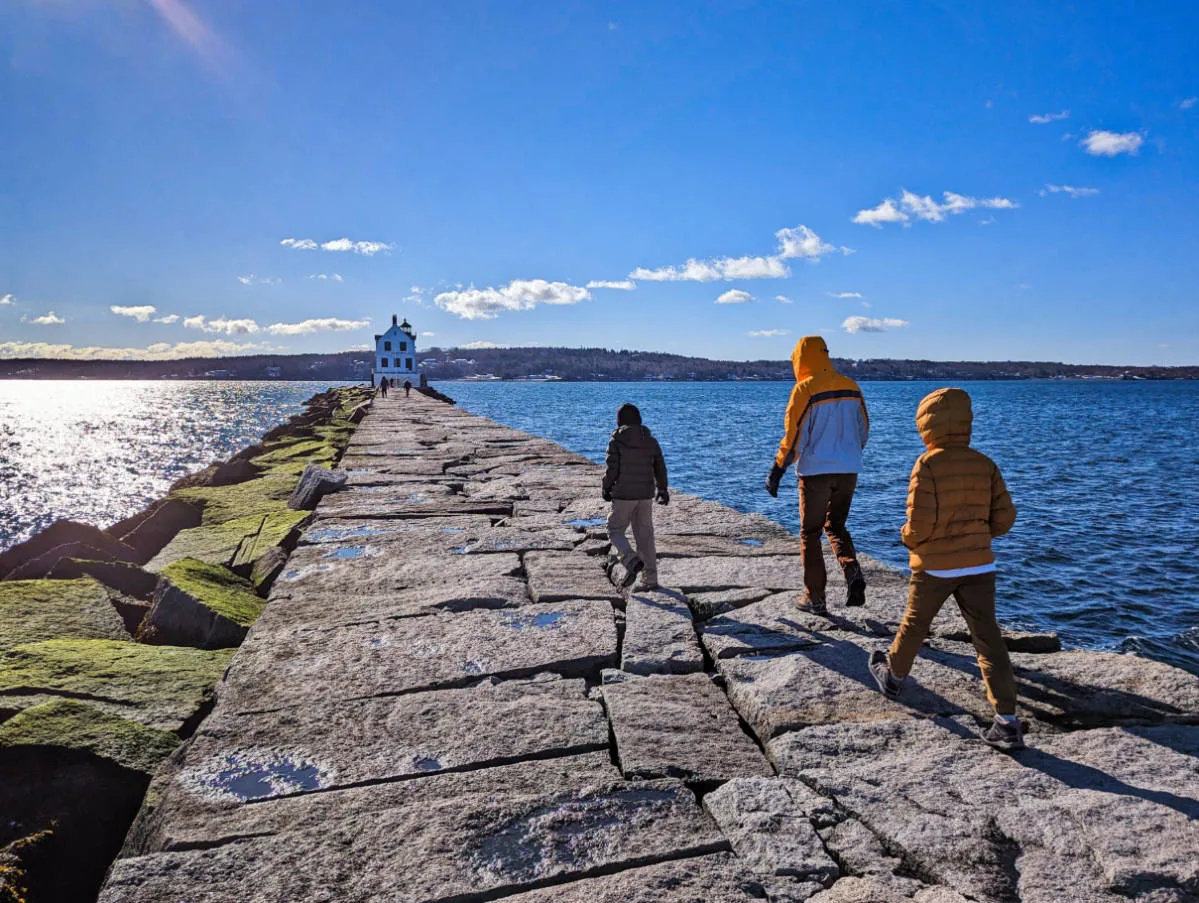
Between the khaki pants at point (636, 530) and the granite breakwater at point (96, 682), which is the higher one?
the khaki pants at point (636, 530)

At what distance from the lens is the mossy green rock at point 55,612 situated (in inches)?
138

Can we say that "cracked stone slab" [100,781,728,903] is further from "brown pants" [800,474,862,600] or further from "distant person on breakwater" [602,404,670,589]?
"distant person on breakwater" [602,404,670,589]

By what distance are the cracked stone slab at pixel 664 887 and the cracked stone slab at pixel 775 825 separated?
0.25 feet

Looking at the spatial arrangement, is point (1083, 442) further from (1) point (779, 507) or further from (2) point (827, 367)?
(2) point (827, 367)

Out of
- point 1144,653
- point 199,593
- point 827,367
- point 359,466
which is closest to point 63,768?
point 199,593

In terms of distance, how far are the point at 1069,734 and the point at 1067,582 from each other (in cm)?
964

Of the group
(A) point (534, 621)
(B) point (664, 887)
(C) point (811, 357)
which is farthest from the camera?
(C) point (811, 357)

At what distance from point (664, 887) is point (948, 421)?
79.9 inches

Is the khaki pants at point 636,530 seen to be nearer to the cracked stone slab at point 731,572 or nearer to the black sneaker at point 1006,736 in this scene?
the cracked stone slab at point 731,572

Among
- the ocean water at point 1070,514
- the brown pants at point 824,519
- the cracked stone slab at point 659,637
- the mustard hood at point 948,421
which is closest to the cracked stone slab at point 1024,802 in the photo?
the cracked stone slab at point 659,637

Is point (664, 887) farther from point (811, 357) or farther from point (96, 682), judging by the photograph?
point (811, 357)

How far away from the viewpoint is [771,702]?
9.27 ft

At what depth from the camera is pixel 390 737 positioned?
2.64 m

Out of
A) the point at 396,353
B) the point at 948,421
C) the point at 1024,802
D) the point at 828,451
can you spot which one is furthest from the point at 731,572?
the point at 396,353
